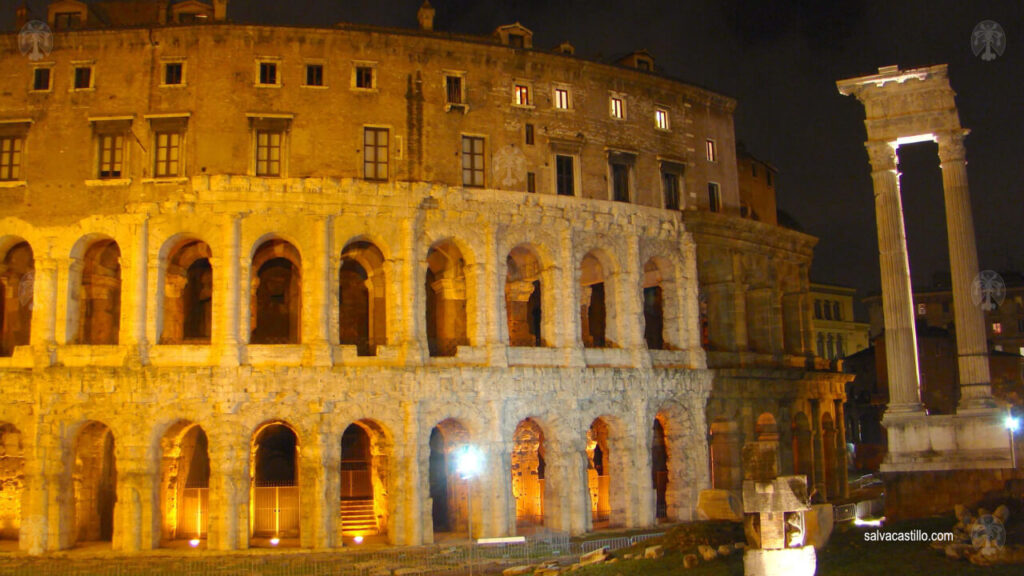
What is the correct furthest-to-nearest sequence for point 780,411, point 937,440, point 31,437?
1. point 780,411
2. point 31,437
3. point 937,440

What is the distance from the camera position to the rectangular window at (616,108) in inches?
1415

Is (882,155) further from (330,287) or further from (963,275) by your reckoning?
(330,287)

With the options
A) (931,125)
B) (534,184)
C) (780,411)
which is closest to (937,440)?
(931,125)

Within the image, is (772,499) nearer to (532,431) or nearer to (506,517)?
(506,517)

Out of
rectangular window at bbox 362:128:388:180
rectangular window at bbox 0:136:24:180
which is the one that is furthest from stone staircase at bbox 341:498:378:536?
rectangular window at bbox 0:136:24:180

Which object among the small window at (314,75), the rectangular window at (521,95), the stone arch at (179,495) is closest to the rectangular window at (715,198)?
the rectangular window at (521,95)

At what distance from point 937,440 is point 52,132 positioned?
1123 inches

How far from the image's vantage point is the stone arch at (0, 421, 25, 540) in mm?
31625

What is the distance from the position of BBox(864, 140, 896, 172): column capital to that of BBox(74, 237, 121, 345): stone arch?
78.5 feet

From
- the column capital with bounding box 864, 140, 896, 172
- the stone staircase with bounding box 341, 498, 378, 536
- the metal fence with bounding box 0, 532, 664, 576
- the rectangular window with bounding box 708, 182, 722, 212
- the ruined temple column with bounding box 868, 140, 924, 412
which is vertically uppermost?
the rectangular window with bounding box 708, 182, 722, 212

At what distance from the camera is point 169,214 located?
30391mm

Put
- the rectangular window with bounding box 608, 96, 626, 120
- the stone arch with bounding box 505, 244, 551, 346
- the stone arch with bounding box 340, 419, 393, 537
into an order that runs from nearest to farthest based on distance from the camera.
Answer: the stone arch with bounding box 340, 419, 393, 537 → the stone arch with bounding box 505, 244, 551, 346 → the rectangular window with bounding box 608, 96, 626, 120

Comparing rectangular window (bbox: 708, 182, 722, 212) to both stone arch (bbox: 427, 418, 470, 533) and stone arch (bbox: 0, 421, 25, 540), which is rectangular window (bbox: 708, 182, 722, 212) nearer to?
stone arch (bbox: 427, 418, 470, 533)

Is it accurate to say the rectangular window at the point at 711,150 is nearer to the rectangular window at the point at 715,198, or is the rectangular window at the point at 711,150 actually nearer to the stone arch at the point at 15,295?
the rectangular window at the point at 715,198
